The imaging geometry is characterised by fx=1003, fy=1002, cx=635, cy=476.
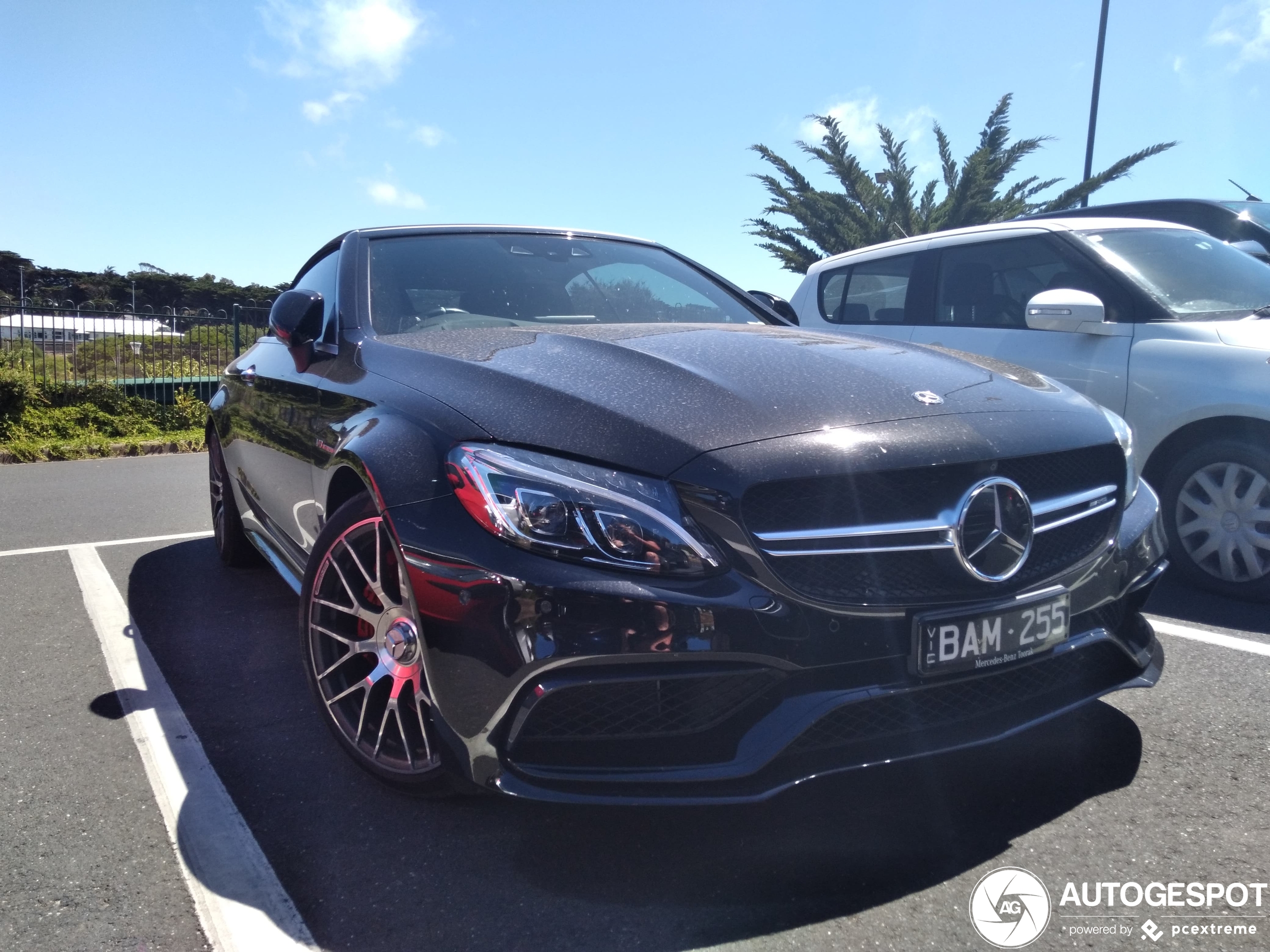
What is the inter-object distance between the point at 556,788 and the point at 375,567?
74 centimetres

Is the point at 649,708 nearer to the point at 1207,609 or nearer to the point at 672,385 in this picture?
the point at 672,385

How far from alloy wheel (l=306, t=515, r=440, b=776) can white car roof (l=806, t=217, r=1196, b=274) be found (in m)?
4.00

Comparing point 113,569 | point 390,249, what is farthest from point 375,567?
point 113,569

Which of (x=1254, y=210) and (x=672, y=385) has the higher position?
(x=1254, y=210)

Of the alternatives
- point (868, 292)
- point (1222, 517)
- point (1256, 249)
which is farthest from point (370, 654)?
point (1256, 249)

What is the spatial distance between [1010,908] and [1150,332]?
10.5ft

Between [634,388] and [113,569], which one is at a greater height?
[634,388]

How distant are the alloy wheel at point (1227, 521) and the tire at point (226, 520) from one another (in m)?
3.99

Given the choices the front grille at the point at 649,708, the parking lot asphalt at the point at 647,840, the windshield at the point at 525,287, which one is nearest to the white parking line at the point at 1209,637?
the parking lot asphalt at the point at 647,840

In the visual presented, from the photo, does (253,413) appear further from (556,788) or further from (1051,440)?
(1051,440)

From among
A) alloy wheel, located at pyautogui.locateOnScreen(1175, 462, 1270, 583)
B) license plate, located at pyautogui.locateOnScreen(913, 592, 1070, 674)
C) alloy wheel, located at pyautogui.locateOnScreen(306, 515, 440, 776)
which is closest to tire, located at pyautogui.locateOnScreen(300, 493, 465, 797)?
alloy wheel, located at pyautogui.locateOnScreen(306, 515, 440, 776)

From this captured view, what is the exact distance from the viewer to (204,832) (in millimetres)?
2242

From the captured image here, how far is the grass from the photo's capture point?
10719 millimetres

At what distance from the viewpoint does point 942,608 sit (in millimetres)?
2023
